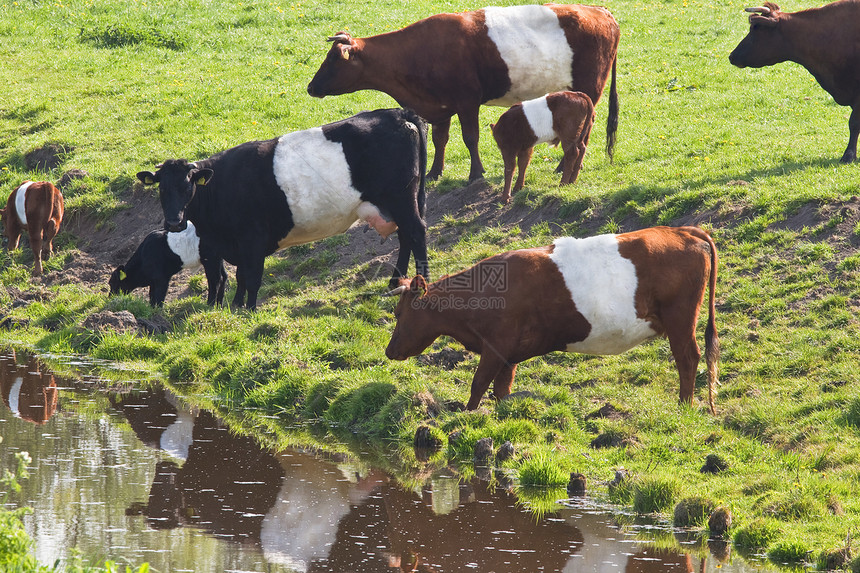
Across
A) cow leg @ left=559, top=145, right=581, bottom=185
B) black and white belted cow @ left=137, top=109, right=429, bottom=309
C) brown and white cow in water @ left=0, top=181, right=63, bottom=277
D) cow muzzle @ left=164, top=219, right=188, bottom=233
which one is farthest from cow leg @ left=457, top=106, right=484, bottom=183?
brown and white cow in water @ left=0, top=181, right=63, bottom=277

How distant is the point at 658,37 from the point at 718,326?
48.6 ft

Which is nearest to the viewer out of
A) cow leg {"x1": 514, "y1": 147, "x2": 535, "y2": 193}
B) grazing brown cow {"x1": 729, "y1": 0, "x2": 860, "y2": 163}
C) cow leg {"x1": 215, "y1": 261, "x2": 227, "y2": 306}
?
cow leg {"x1": 215, "y1": 261, "x2": 227, "y2": 306}

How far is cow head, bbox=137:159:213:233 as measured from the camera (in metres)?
12.6

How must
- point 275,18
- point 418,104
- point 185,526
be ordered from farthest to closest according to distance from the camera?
1. point 275,18
2. point 418,104
3. point 185,526

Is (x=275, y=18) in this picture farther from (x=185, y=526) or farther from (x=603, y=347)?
(x=185, y=526)

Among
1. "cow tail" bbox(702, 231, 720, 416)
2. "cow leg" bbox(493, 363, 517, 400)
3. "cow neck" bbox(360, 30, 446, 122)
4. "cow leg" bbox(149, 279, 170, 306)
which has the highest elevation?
"cow neck" bbox(360, 30, 446, 122)

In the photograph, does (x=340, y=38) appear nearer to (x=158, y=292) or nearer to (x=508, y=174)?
(x=508, y=174)

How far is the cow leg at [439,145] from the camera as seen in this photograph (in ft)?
52.3

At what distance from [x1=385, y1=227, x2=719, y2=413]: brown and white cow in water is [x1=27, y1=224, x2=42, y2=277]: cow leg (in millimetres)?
7808

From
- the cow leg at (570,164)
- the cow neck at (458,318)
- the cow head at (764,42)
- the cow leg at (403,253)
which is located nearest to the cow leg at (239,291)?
the cow leg at (403,253)

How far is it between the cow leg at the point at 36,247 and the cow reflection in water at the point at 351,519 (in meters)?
7.01

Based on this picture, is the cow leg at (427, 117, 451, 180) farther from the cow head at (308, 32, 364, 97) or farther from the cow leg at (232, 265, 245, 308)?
the cow leg at (232, 265, 245, 308)

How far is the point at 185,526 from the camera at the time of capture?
23.8ft

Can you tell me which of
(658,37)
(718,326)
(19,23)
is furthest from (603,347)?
(19,23)
